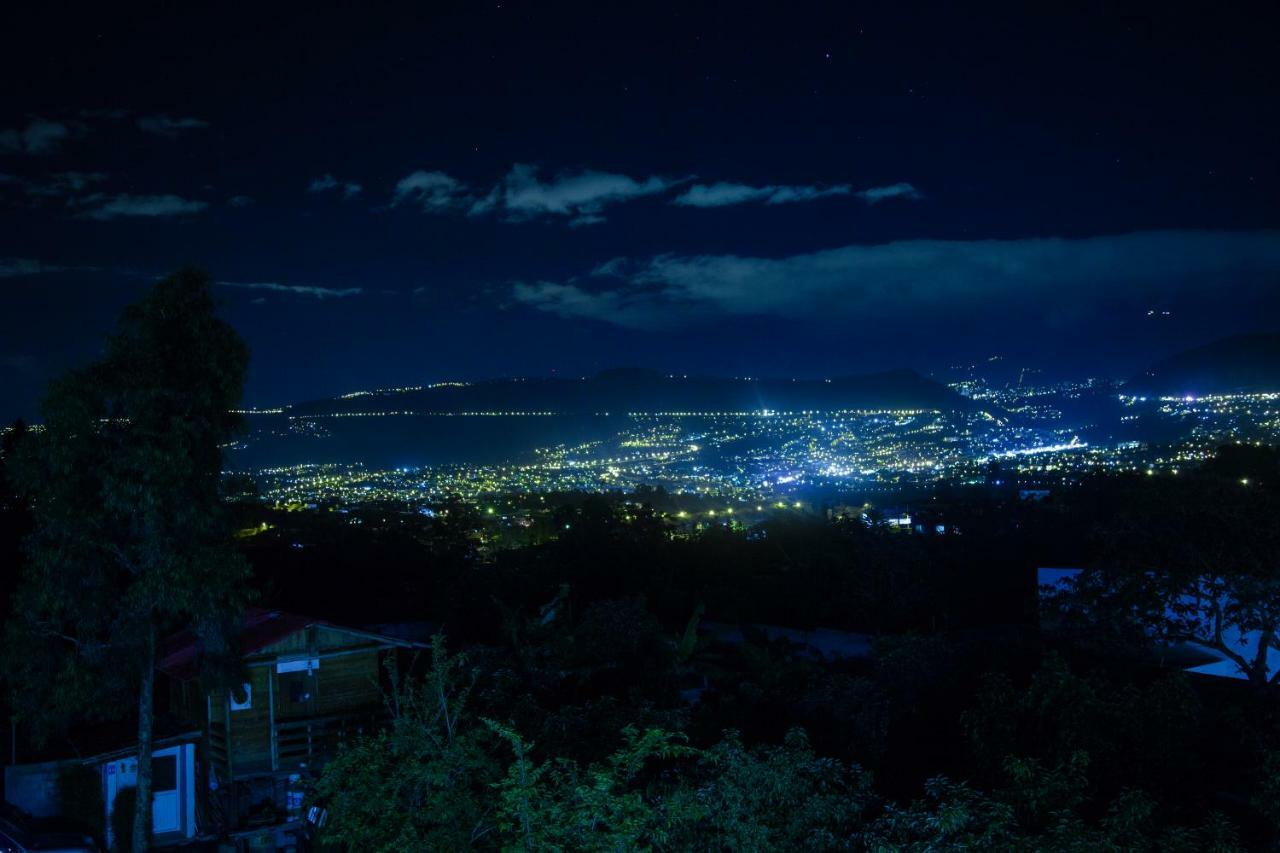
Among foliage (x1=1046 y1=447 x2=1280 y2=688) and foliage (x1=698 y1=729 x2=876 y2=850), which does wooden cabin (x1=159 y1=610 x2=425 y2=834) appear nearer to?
foliage (x1=698 y1=729 x2=876 y2=850)

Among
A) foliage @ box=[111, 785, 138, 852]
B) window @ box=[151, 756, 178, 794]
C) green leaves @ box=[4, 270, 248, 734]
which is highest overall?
green leaves @ box=[4, 270, 248, 734]

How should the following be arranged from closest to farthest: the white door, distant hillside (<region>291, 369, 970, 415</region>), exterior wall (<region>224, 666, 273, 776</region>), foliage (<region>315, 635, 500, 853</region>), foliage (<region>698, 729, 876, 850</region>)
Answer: foliage (<region>698, 729, 876, 850</region>), foliage (<region>315, 635, 500, 853</region>), exterior wall (<region>224, 666, 273, 776</region>), the white door, distant hillside (<region>291, 369, 970, 415</region>)

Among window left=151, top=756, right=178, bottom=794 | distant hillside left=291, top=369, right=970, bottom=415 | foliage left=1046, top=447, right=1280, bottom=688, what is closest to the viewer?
foliage left=1046, top=447, right=1280, bottom=688

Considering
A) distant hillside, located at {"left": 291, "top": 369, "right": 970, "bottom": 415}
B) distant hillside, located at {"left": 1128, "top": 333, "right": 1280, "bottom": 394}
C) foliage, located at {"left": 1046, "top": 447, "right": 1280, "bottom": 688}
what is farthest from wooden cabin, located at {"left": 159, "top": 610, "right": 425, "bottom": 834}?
distant hillside, located at {"left": 1128, "top": 333, "right": 1280, "bottom": 394}

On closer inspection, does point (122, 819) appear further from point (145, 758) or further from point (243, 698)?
point (243, 698)

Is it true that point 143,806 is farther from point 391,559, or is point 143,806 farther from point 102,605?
point 391,559

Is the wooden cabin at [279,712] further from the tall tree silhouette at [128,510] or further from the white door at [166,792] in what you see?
the tall tree silhouette at [128,510]

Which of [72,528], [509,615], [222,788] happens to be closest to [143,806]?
[222,788]
